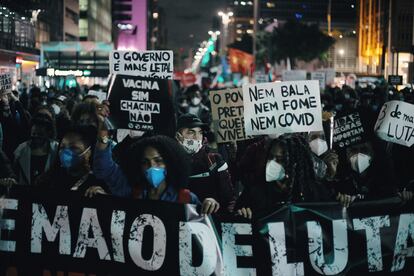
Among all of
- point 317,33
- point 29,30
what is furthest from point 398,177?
point 317,33

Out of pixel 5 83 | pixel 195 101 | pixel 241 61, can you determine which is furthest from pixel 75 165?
pixel 241 61

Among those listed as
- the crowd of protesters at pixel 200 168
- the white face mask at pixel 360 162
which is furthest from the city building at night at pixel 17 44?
the white face mask at pixel 360 162

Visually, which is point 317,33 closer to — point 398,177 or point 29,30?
point 29,30

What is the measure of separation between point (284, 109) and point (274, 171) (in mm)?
704

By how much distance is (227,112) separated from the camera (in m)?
9.03

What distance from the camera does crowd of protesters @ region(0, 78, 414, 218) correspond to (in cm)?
525

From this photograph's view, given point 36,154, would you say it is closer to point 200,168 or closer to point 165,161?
point 200,168

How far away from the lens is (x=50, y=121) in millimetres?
7461

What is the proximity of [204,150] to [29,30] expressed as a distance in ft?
158

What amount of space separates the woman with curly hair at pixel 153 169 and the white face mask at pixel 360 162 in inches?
67.1

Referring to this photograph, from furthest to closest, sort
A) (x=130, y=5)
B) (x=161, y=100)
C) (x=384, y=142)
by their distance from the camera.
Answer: (x=130, y=5), (x=384, y=142), (x=161, y=100)

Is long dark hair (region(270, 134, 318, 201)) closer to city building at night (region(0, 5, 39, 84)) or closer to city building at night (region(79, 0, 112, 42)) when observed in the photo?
city building at night (region(0, 5, 39, 84))

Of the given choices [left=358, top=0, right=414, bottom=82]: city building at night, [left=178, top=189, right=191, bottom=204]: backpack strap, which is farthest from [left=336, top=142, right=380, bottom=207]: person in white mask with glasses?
[left=358, top=0, right=414, bottom=82]: city building at night

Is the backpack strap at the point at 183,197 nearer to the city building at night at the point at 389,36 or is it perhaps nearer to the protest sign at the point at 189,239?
the protest sign at the point at 189,239
